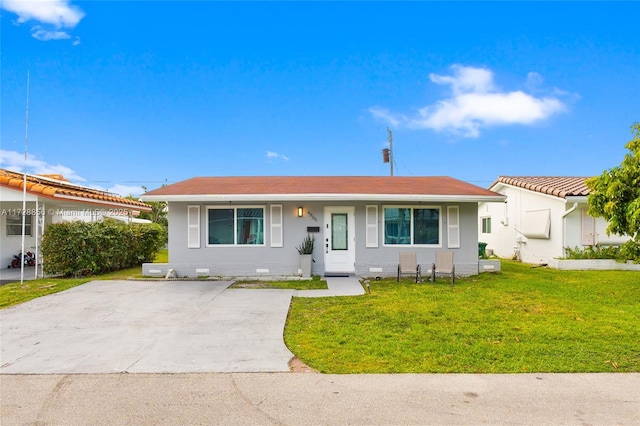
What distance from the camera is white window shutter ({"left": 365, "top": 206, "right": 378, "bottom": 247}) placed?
11.4 metres

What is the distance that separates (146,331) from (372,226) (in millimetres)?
7248

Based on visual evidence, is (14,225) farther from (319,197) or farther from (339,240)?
(339,240)

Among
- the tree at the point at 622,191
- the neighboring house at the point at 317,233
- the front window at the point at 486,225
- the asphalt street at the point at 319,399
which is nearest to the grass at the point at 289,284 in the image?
the neighboring house at the point at 317,233

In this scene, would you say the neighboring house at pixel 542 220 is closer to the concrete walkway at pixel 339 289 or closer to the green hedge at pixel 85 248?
the concrete walkway at pixel 339 289

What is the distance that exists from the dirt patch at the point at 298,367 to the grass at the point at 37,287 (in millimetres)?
6957

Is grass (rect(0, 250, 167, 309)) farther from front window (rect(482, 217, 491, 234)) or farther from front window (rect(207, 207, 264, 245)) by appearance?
front window (rect(482, 217, 491, 234))

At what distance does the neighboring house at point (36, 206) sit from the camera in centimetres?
1086

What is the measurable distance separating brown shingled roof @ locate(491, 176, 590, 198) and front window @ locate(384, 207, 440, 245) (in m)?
5.27

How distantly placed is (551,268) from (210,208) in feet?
39.5

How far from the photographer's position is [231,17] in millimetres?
12898

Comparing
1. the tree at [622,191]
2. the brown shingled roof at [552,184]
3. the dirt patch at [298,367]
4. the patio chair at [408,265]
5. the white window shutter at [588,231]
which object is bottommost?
the dirt patch at [298,367]

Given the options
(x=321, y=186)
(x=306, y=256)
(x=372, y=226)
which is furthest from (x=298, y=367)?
(x=321, y=186)

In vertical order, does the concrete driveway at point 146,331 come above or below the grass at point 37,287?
below

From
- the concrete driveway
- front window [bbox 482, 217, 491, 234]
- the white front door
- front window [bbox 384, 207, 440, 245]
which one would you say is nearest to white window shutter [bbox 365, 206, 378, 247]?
front window [bbox 384, 207, 440, 245]
